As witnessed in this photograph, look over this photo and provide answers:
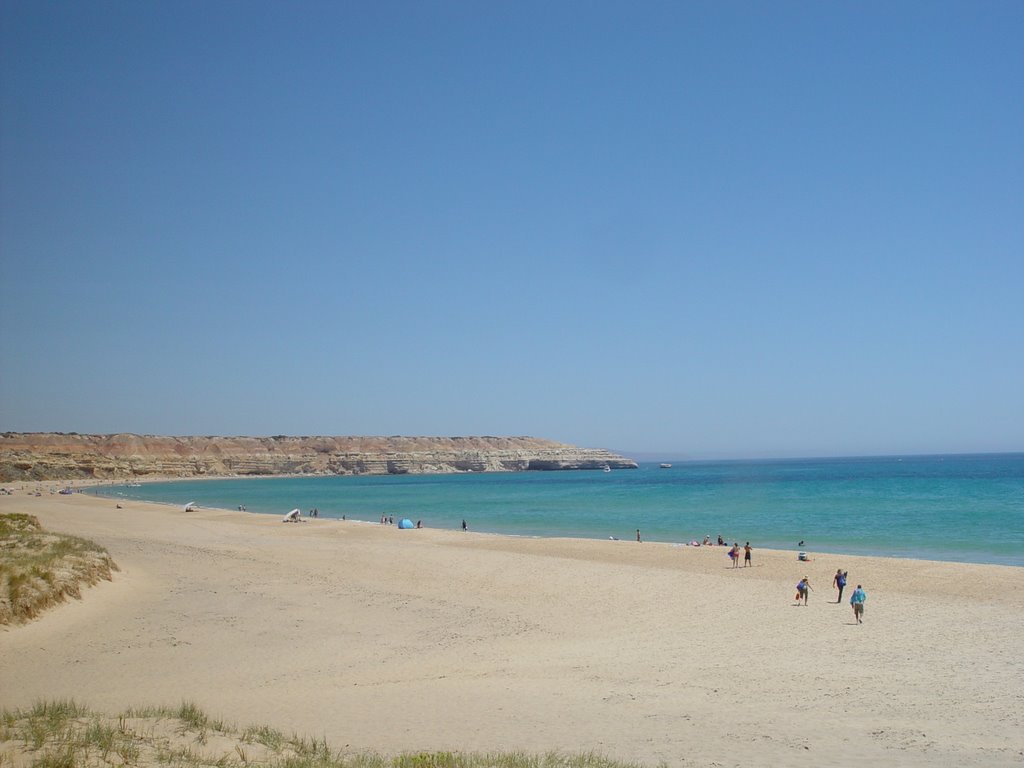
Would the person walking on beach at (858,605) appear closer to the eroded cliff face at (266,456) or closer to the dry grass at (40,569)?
the dry grass at (40,569)

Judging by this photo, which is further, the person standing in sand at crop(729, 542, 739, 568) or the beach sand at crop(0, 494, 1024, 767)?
the person standing in sand at crop(729, 542, 739, 568)

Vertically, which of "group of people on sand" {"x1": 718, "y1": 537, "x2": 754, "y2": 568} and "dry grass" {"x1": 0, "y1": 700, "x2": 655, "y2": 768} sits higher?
"dry grass" {"x1": 0, "y1": 700, "x2": 655, "y2": 768}

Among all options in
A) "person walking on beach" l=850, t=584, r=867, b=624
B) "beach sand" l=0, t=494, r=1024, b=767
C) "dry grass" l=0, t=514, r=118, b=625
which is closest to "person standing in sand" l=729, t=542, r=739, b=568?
"beach sand" l=0, t=494, r=1024, b=767

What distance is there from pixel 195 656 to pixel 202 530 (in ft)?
87.0

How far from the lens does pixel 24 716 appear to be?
7414 millimetres

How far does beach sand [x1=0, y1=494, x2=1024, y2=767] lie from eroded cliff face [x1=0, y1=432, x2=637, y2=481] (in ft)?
318

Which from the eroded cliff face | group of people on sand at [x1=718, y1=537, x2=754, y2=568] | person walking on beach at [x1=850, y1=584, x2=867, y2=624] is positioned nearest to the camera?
person walking on beach at [x1=850, y1=584, x2=867, y2=624]

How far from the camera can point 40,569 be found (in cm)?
1606

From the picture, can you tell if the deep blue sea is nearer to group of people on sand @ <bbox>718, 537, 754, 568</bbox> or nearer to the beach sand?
group of people on sand @ <bbox>718, 537, 754, 568</bbox>

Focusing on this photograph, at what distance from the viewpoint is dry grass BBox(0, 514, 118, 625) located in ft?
47.2

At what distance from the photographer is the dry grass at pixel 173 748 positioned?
19.9 ft

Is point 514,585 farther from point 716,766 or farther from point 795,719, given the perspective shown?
point 716,766

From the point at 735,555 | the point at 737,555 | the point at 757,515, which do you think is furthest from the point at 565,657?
the point at 757,515

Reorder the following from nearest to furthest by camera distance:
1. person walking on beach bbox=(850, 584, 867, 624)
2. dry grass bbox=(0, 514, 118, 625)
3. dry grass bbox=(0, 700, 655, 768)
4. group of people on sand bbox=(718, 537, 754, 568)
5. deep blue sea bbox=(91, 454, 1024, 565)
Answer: dry grass bbox=(0, 700, 655, 768) < dry grass bbox=(0, 514, 118, 625) < person walking on beach bbox=(850, 584, 867, 624) < group of people on sand bbox=(718, 537, 754, 568) < deep blue sea bbox=(91, 454, 1024, 565)
